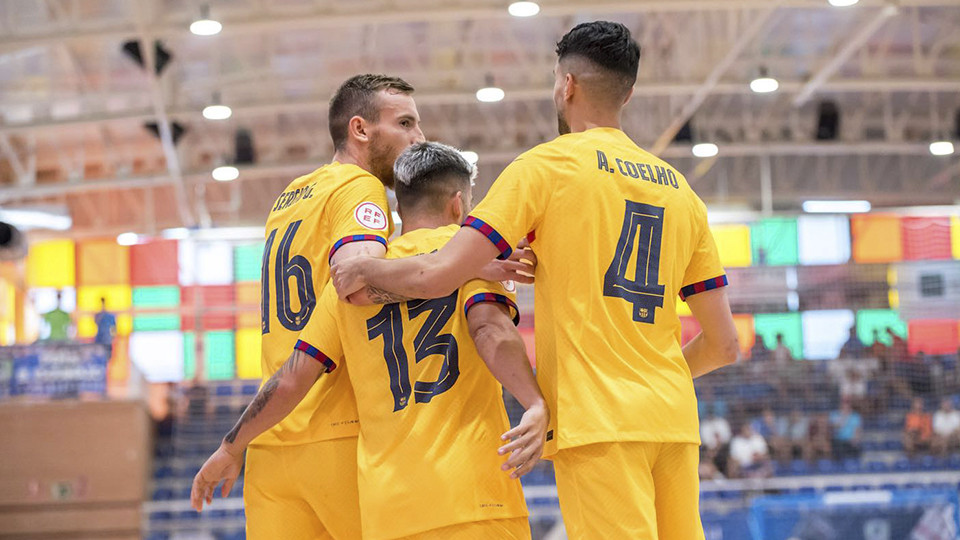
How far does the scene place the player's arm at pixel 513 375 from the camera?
3.41 metres

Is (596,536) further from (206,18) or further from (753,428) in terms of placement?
(753,428)

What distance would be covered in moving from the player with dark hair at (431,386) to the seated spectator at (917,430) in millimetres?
17947

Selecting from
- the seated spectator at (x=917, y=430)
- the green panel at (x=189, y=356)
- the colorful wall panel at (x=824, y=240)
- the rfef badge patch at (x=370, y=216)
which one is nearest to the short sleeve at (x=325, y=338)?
the rfef badge patch at (x=370, y=216)

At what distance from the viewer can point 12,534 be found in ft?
64.6

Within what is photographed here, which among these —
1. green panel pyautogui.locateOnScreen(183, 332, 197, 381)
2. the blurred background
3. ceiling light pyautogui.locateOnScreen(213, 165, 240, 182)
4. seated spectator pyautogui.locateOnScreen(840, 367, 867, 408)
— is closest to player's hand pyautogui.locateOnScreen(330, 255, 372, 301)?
the blurred background

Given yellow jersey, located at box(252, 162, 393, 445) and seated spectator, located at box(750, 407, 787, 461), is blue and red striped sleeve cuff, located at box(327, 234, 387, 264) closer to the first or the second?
yellow jersey, located at box(252, 162, 393, 445)

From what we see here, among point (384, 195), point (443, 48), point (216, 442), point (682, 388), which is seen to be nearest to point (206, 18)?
point (443, 48)

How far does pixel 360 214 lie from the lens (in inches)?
160

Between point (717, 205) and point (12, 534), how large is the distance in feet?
54.5

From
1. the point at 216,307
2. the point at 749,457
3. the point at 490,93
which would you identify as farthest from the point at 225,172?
the point at 749,457

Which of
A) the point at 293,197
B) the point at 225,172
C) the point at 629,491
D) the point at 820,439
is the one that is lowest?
the point at 820,439

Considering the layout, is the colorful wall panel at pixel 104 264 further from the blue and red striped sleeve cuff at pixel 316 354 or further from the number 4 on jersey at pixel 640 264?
the number 4 on jersey at pixel 640 264

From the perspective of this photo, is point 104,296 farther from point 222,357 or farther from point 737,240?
point 737,240

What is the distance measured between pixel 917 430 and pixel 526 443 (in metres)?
18.5
